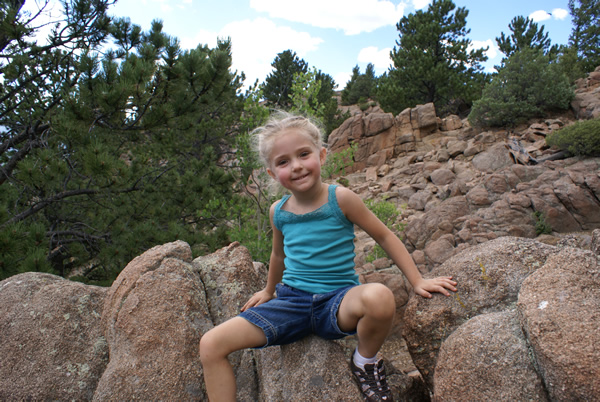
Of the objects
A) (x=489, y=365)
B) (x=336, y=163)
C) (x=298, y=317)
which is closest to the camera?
(x=489, y=365)

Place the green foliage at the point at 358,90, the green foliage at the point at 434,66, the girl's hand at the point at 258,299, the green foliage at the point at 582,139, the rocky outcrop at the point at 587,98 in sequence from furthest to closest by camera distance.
→ the green foliage at the point at 358,90 < the green foliage at the point at 434,66 < the rocky outcrop at the point at 587,98 < the green foliage at the point at 582,139 < the girl's hand at the point at 258,299

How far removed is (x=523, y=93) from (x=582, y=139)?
7.05m

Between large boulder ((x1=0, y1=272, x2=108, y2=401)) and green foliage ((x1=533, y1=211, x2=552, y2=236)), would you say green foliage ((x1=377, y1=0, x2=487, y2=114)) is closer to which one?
green foliage ((x1=533, y1=211, x2=552, y2=236))

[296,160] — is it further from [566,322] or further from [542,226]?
[542,226]

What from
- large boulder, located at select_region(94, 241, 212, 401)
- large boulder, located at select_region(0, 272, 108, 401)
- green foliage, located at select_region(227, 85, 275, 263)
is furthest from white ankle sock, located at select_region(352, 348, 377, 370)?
green foliage, located at select_region(227, 85, 275, 263)

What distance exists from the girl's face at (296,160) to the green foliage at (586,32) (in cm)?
2588

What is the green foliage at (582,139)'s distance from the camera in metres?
9.74

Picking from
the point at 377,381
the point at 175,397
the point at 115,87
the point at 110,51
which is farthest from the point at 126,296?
the point at 110,51

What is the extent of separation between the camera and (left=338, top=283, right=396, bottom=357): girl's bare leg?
188 cm

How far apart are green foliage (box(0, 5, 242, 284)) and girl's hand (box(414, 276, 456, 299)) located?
3.13 m

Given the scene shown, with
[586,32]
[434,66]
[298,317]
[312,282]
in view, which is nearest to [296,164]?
[312,282]

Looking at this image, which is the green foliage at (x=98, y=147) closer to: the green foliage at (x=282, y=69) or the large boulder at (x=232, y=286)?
the large boulder at (x=232, y=286)

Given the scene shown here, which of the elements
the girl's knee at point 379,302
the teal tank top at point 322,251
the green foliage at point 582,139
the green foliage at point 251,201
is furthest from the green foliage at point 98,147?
the green foliage at point 582,139

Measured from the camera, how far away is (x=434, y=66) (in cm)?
2106
